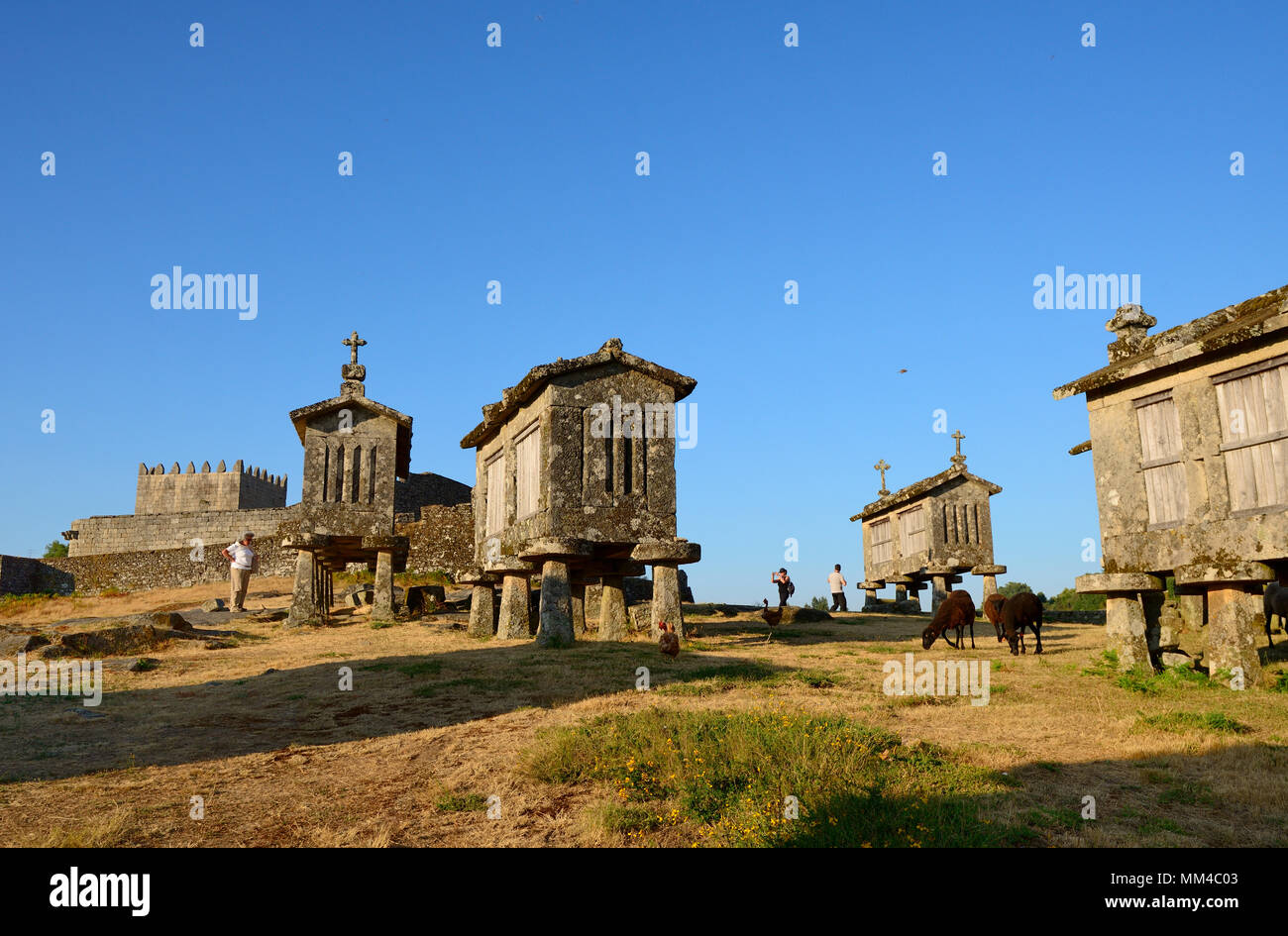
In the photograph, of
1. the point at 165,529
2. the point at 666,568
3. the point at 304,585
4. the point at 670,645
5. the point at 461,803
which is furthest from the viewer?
the point at 165,529

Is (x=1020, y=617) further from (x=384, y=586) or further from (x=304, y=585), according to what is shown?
(x=304, y=585)

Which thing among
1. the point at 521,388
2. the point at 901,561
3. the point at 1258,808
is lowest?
the point at 1258,808

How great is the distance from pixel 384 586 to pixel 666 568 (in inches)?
350

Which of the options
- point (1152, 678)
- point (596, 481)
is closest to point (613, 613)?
point (596, 481)

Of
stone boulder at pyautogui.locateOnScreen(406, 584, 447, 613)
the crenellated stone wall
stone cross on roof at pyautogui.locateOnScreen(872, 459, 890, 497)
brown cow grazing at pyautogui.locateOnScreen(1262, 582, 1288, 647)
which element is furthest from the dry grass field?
the crenellated stone wall

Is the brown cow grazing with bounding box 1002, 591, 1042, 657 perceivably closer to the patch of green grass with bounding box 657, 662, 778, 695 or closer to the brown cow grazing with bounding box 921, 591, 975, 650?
the brown cow grazing with bounding box 921, 591, 975, 650

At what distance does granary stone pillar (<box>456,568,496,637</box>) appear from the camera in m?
17.8

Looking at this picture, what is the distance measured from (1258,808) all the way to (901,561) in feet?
76.3

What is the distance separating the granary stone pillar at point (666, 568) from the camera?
14242mm

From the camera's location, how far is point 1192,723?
8.54 metres
